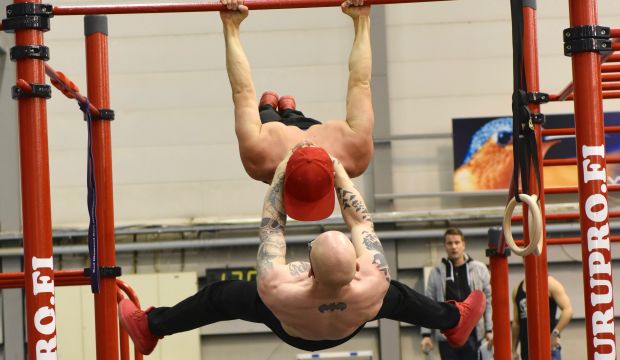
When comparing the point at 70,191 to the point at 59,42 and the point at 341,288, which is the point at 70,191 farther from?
the point at 341,288

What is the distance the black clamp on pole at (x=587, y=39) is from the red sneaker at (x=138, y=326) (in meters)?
1.85

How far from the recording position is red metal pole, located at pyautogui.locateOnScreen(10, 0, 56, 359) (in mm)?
3367

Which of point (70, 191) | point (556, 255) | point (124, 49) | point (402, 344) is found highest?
point (124, 49)

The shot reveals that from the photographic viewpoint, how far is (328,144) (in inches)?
156

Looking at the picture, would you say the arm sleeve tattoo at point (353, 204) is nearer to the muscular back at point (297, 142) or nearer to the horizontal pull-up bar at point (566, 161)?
the muscular back at point (297, 142)

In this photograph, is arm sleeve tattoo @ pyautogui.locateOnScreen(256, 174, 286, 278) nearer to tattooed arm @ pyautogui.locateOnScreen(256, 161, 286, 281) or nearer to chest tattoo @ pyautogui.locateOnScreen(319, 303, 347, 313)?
tattooed arm @ pyautogui.locateOnScreen(256, 161, 286, 281)

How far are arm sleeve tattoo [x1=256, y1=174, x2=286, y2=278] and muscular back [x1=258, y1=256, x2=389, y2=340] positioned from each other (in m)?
0.06

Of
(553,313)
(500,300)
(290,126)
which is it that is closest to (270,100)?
(290,126)

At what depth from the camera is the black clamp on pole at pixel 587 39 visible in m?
3.34

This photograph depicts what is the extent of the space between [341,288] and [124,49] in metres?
6.32

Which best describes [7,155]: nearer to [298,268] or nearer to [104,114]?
[104,114]

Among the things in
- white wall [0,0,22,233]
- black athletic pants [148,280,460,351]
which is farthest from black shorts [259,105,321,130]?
white wall [0,0,22,233]

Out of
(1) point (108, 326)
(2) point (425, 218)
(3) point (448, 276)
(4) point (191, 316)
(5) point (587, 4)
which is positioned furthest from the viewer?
(2) point (425, 218)

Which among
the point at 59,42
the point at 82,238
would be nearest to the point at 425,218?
the point at 82,238
